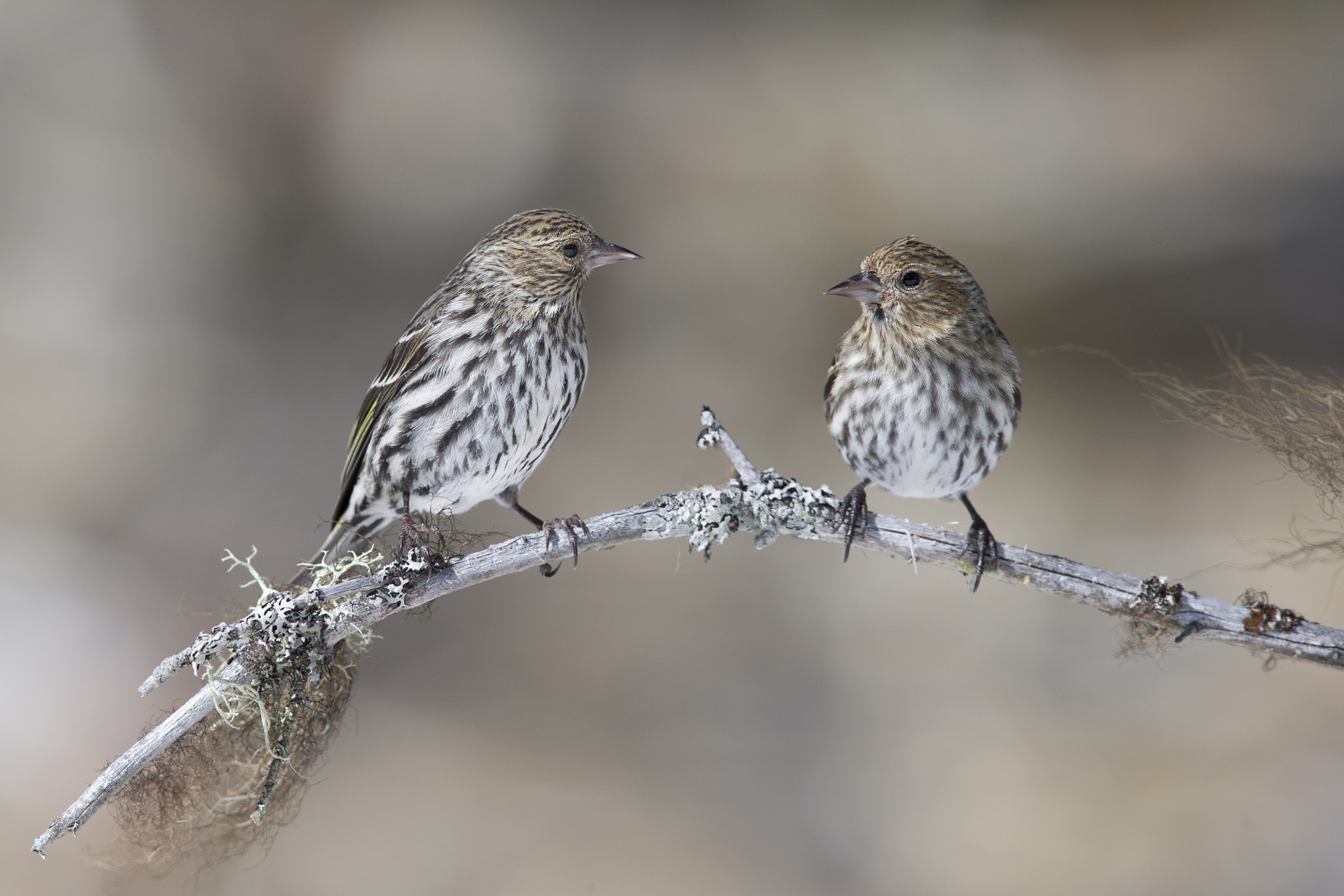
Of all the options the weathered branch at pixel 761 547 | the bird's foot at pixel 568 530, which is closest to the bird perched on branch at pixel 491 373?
the bird's foot at pixel 568 530

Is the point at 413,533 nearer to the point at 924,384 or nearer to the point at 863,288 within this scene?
the point at 863,288

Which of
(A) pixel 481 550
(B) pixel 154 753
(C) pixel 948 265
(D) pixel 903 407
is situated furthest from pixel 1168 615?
(B) pixel 154 753

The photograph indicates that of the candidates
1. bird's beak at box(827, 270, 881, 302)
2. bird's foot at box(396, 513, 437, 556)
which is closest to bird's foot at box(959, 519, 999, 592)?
bird's beak at box(827, 270, 881, 302)

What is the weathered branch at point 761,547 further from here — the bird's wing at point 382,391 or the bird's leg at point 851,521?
the bird's wing at point 382,391

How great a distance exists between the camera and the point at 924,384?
228 centimetres

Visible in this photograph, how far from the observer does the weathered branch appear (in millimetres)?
1838

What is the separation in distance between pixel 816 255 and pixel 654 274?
81cm

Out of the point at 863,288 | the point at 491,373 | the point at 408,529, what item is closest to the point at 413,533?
the point at 408,529

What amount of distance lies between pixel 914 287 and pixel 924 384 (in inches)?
10.0

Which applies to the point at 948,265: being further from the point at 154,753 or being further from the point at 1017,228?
the point at 1017,228

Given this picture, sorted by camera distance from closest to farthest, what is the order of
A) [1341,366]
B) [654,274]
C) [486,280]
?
[486,280], [1341,366], [654,274]

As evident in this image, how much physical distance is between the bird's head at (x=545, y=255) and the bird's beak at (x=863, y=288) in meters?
0.54

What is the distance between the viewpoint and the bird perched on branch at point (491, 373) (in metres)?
2.27

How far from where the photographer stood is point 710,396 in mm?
4773
